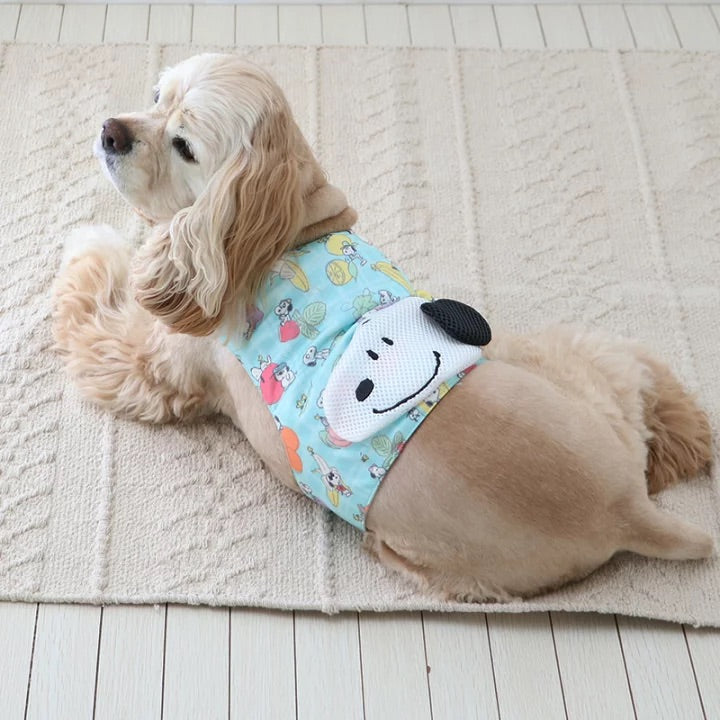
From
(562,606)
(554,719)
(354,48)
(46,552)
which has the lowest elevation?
(554,719)

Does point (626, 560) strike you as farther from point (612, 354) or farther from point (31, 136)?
point (31, 136)

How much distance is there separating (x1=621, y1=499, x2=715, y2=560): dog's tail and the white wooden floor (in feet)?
0.55

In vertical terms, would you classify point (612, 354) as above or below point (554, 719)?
above

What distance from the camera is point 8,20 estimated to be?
2.59 m

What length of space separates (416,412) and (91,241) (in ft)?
2.99

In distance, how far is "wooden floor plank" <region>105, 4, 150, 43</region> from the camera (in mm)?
2576

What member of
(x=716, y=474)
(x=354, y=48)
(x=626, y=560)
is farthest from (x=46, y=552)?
(x=354, y=48)

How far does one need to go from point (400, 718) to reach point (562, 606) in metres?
0.33

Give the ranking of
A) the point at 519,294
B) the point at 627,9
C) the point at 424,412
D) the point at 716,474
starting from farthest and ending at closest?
the point at 627,9 < the point at 519,294 < the point at 716,474 < the point at 424,412

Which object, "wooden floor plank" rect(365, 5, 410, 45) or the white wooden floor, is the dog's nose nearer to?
the white wooden floor

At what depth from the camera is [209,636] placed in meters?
1.69

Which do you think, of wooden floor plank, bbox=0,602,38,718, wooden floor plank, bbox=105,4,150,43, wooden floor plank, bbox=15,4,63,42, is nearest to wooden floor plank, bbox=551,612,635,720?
wooden floor plank, bbox=0,602,38,718

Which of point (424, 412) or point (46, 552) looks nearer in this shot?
point (424, 412)

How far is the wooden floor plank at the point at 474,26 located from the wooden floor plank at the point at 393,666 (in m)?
1.63
